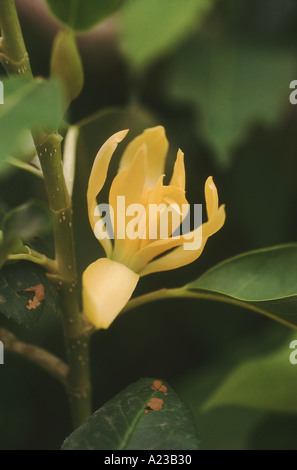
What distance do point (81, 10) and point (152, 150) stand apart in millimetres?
138

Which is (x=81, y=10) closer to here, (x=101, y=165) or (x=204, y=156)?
(x=101, y=165)

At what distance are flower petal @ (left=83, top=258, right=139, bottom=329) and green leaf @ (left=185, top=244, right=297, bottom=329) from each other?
0.10 m

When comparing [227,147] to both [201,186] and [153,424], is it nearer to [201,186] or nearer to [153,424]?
[201,186]

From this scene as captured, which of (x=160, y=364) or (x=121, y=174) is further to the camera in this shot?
(x=160, y=364)

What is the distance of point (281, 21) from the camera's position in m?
0.85

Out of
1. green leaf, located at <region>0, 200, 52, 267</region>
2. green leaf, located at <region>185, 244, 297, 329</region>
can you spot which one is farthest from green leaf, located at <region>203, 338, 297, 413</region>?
green leaf, located at <region>0, 200, 52, 267</region>

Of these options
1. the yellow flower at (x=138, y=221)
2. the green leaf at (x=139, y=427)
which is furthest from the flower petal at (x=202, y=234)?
the green leaf at (x=139, y=427)

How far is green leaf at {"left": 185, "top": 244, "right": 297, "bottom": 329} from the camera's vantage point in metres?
0.53

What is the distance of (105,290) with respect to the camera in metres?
0.44

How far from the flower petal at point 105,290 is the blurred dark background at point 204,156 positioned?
13.5 inches

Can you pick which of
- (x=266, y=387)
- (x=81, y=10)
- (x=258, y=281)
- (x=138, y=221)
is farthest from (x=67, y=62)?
(x=266, y=387)

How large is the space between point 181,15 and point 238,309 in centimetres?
44

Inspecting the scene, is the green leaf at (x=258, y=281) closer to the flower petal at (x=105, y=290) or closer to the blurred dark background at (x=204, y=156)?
the flower petal at (x=105, y=290)

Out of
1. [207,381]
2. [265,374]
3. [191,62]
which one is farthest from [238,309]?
[191,62]
